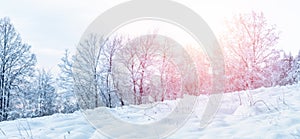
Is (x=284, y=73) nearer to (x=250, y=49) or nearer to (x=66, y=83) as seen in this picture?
(x=250, y=49)

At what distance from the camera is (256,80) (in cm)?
2070

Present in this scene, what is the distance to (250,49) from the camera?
20.7 m

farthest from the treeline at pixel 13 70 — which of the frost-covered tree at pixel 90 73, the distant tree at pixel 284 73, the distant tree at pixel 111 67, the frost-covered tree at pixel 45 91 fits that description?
the distant tree at pixel 284 73

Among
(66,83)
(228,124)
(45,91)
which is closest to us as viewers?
(228,124)

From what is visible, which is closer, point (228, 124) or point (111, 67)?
point (228, 124)

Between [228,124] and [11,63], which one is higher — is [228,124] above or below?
below

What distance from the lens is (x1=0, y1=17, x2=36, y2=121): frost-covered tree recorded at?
18906 mm

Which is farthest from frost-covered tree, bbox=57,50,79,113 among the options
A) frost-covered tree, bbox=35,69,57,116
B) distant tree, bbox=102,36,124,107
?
distant tree, bbox=102,36,124,107

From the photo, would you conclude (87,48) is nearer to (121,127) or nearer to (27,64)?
(27,64)

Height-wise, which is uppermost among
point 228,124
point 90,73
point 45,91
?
point 90,73

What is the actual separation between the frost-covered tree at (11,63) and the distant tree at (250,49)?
15.9 m

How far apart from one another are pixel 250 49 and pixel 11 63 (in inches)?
719

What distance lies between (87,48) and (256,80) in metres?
14.3

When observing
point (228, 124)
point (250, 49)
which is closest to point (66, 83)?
point (250, 49)
